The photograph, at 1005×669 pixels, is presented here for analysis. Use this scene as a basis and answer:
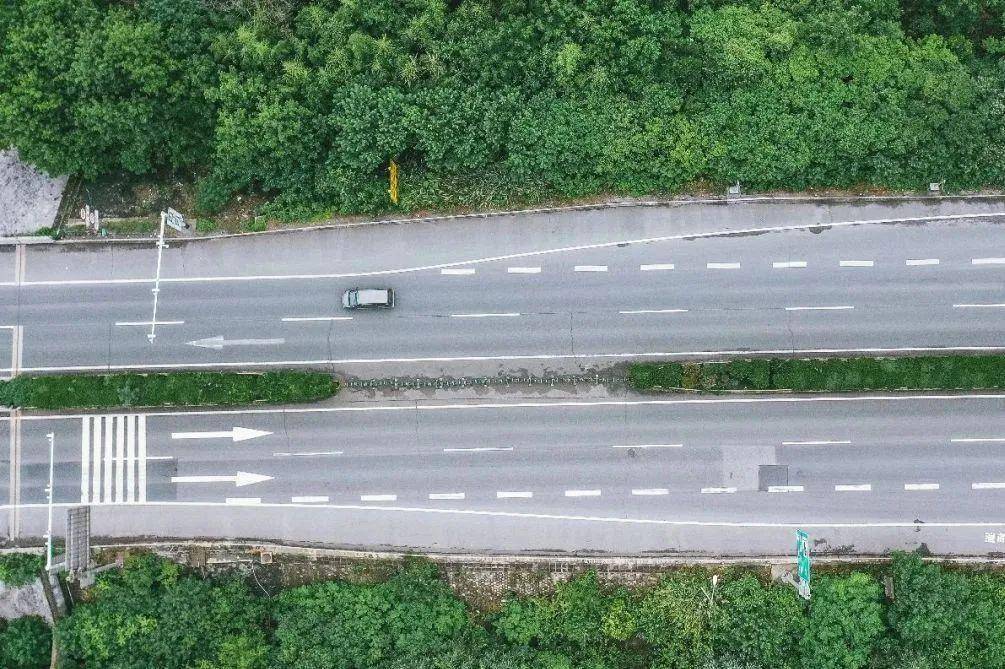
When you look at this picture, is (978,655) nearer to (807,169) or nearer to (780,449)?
(780,449)

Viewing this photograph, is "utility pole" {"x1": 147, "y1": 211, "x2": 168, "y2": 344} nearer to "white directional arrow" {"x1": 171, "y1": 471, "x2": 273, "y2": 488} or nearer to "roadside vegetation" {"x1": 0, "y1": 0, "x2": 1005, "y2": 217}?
"roadside vegetation" {"x1": 0, "y1": 0, "x2": 1005, "y2": 217}

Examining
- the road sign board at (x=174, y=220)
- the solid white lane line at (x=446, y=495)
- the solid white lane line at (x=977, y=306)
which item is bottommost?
the solid white lane line at (x=446, y=495)

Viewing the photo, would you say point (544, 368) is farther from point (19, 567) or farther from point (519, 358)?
point (19, 567)

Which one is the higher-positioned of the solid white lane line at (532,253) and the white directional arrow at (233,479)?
the solid white lane line at (532,253)

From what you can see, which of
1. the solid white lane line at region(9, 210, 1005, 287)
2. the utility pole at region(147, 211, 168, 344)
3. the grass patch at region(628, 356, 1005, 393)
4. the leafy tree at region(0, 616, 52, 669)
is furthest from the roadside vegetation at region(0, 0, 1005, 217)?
the leafy tree at region(0, 616, 52, 669)

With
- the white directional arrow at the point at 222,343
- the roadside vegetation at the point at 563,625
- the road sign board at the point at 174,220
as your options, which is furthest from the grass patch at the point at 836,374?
the road sign board at the point at 174,220

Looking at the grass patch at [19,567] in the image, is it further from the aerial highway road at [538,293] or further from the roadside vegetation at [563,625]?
the aerial highway road at [538,293]

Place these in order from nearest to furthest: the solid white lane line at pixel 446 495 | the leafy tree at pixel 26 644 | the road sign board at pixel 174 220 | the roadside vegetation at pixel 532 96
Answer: the roadside vegetation at pixel 532 96, the leafy tree at pixel 26 644, the road sign board at pixel 174 220, the solid white lane line at pixel 446 495
